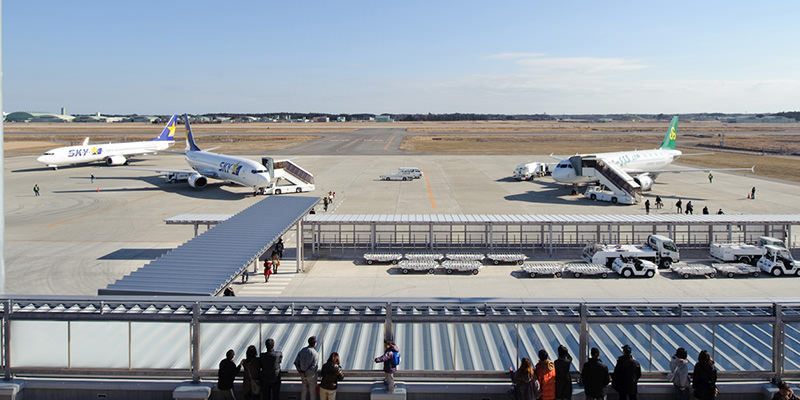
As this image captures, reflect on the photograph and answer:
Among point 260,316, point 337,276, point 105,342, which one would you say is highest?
point 260,316

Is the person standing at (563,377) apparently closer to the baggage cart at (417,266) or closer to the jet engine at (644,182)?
the baggage cart at (417,266)

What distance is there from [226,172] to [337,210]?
18.7 metres

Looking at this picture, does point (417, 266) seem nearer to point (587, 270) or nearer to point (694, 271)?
point (587, 270)

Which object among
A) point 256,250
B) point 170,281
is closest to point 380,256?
point 256,250

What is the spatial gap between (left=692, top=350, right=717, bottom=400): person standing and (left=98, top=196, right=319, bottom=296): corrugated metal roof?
42.2 ft

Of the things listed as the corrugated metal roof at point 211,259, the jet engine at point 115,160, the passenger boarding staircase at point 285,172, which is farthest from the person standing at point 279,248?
the jet engine at point 115,160

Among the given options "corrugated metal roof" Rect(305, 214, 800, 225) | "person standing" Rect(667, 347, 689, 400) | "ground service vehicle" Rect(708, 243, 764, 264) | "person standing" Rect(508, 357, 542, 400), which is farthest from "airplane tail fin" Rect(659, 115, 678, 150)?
"person standing" Rect(508, 357, 542, 400)

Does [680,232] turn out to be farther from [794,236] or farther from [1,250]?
[1,250]

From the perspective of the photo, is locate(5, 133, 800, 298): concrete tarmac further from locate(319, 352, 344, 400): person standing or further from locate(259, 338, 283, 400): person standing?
locate(319, 352, 344, 400): person standing

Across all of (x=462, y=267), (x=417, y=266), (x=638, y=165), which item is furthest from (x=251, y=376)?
(x=638, y=165)

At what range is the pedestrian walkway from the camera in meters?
31.9

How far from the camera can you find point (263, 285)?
33.3 m

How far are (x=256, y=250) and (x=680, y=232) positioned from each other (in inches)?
1336

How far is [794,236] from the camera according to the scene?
45531 mm
